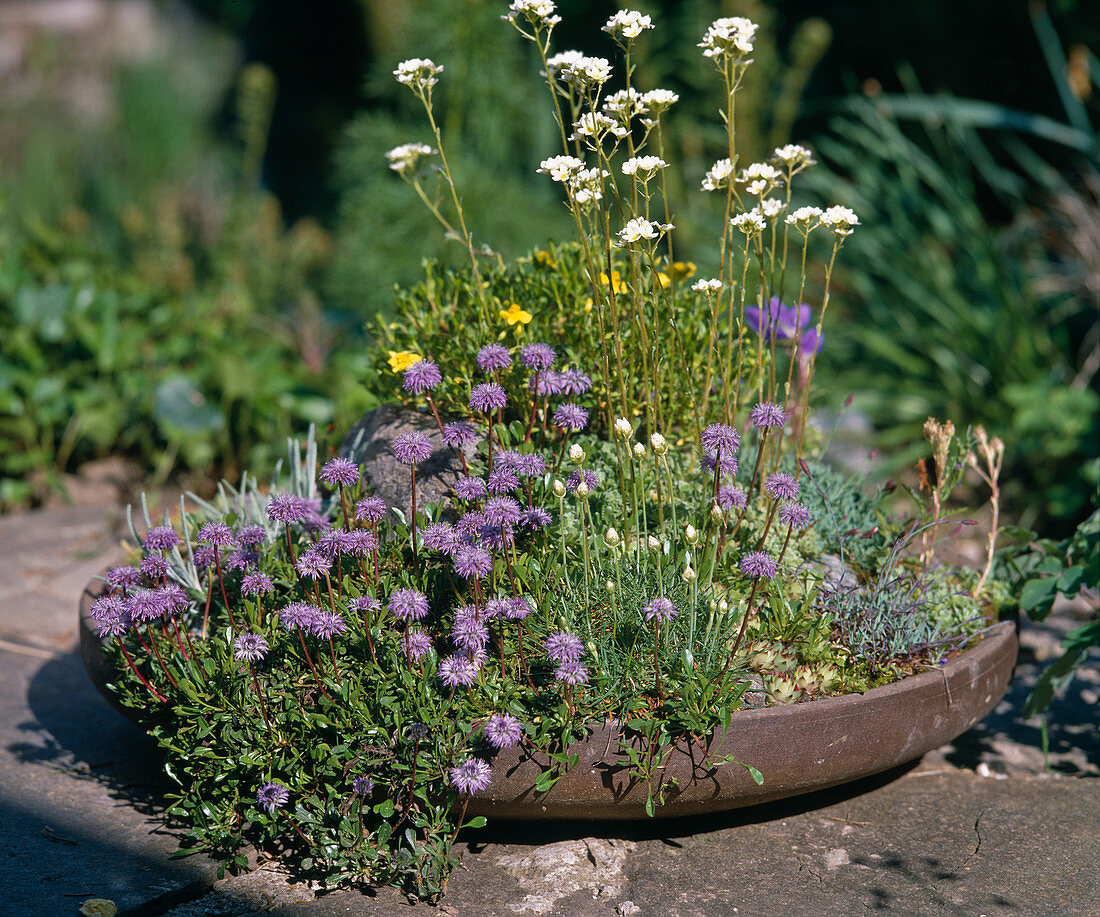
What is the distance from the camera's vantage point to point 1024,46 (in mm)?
5613

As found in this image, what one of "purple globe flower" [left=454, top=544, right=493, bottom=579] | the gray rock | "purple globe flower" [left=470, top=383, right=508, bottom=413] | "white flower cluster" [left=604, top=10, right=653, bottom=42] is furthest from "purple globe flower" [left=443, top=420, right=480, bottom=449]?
"white flower cluster" [left=604, top=10, right=653, bottom=42]

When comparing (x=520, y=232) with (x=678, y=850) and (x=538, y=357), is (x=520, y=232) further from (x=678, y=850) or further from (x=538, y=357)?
(x=678, y=850)

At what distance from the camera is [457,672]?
171 centimetres

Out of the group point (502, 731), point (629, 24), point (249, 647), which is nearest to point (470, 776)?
point (502, 731)

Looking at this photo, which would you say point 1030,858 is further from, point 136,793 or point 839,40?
point 839,40

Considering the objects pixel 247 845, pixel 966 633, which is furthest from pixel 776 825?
pixel 247 845

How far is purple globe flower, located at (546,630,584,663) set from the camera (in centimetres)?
169

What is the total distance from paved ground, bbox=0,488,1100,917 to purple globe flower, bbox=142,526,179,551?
→ 0.59 meters

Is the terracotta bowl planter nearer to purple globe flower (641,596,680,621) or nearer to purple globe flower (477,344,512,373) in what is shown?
purple globe flower (641,596,680,621)

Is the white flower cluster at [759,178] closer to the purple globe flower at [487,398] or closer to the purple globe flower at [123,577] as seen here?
the purple globe flower at [487,398]

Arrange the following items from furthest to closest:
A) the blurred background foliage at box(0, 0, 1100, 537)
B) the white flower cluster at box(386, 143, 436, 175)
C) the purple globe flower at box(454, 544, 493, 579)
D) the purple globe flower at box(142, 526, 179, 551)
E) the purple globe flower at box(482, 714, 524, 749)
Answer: the blurred background foliage at box(0, 0, 1100, 537) → the white flower cluster at box(386, 143, 436, 175) → the purple globe flower at box(142, 526, 179, 551) → the purple globe flower at box(454, 544, 493, 579) → the purple globe flower at box(482, 714, 524, 749)

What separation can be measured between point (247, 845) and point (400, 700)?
0.49 meters

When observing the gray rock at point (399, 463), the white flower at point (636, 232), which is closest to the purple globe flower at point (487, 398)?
the gray rock at point (399, 463)

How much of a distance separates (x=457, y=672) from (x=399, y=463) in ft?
2.46
